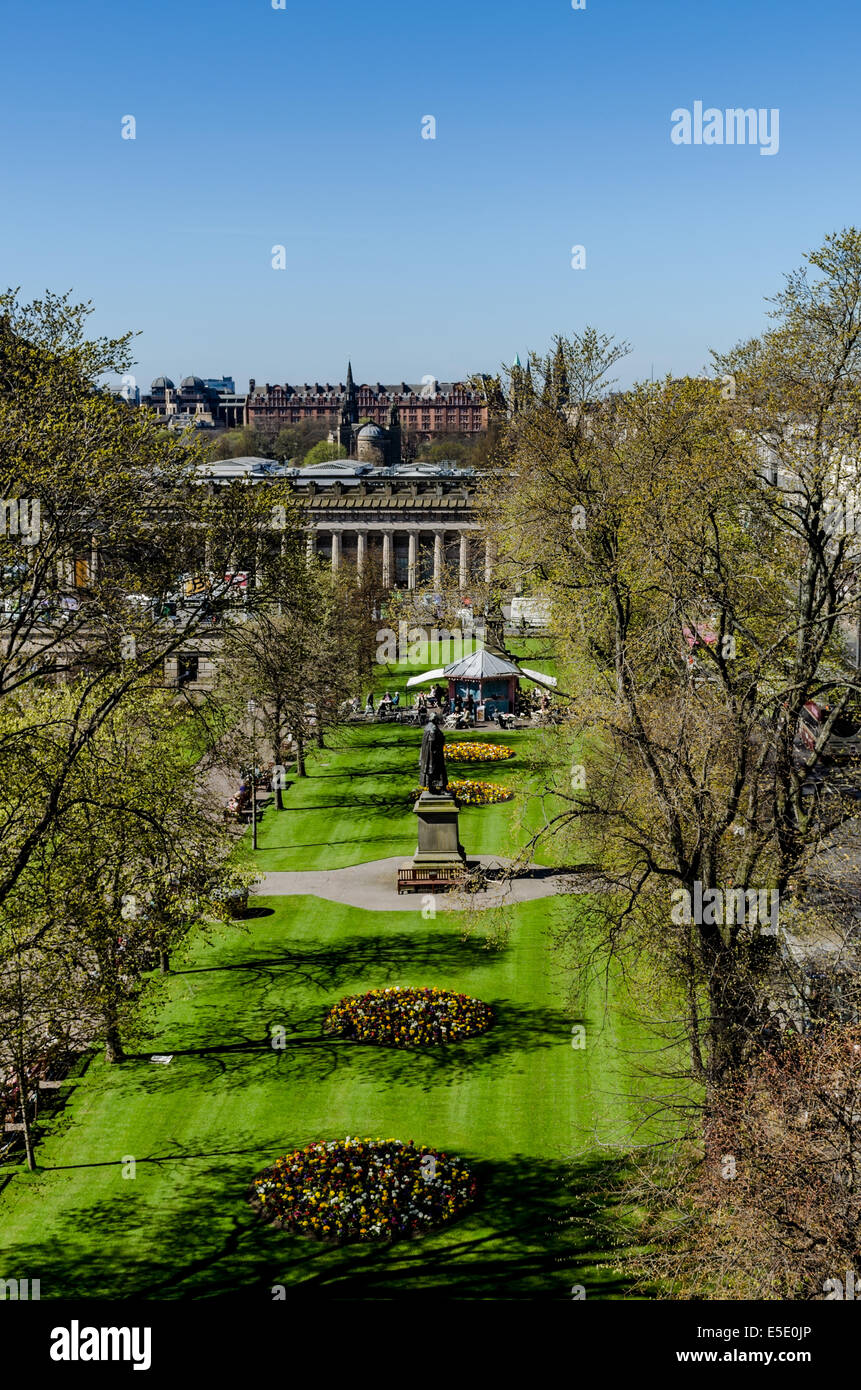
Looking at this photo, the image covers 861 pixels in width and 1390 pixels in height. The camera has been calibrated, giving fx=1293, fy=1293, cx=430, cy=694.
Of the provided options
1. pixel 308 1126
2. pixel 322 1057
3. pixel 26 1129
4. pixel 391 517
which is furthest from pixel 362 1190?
pixel 391 517

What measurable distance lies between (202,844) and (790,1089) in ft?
39.7

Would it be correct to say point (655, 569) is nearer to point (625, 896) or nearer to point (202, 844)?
point (625, 896)

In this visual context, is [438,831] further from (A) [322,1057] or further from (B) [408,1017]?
(A) [322,1057]

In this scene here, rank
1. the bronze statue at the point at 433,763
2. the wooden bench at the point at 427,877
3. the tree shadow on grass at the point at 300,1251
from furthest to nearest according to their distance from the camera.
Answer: the bronze statue at the point at 433,763 < the wooden bench at the point at 427,877 < the tree shadow on grass at the point at 300,1251

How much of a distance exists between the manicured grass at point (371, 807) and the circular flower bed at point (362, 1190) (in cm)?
1325

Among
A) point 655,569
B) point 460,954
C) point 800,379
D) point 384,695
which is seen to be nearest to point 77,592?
point 655,569

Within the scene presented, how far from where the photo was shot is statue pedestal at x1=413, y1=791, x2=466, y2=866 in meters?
36.1

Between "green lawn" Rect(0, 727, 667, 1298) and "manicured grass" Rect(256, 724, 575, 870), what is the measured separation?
17.2 feet

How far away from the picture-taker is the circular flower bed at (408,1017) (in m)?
25.6

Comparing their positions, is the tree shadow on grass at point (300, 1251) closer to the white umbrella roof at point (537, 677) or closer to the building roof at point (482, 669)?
the white umbrella roof at point (537, 677)

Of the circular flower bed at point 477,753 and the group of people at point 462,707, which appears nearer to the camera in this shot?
the circular flower bed at point 477,753

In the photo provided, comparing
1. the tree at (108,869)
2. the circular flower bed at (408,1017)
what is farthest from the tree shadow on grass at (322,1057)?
the tree at (108,869)

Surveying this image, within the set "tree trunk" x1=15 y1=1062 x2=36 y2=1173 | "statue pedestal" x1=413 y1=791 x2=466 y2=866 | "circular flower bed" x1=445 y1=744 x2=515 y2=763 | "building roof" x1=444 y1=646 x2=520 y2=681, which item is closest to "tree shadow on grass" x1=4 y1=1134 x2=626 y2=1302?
"tree trunk" x1=15 y1=1062 x2=36 y2=1173

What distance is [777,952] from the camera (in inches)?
766
